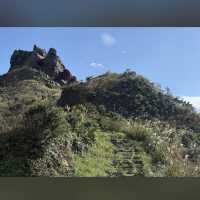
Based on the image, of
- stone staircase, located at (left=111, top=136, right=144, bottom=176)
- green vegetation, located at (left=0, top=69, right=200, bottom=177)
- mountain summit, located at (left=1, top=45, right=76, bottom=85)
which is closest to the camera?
green vegetation, located at (left=0, top=69, right=200, bottom=177)

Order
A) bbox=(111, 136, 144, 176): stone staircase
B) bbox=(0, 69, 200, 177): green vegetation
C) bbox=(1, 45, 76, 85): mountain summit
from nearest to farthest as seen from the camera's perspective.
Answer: bbox=(0, 69, 200, 177): green vegetation → bbox=(111, 136, 144, 176): stone staircase → bbox=(1, 45, 76, 85): mountain summit

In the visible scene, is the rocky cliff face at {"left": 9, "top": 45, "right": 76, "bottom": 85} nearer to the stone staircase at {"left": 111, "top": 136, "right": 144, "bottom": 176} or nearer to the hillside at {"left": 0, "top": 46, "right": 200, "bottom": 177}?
the hillside at {"left": 0, "top": 46, "right": 200, "bottom": 177}

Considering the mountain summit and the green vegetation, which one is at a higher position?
the mountain summit

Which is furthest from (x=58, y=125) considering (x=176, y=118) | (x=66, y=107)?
(x=176, y=118)

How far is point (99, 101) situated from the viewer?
5438 mm

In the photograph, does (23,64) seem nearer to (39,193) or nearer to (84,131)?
(84,131)

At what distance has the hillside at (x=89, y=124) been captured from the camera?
504 cm

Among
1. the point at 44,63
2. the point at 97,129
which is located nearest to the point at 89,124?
the point at 97,129

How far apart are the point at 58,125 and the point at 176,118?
1.47 m

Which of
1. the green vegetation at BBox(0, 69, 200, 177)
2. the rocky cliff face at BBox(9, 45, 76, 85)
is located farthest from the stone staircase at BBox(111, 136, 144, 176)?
the rocky cliff face at BBox(9, 45, 76, 85)

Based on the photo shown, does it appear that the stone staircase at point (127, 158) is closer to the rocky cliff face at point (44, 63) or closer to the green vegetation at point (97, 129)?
the green vegetation at point (97, 129)

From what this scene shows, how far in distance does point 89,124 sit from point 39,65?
38.6 inches

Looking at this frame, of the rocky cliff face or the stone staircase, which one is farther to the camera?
the rocky cliff face

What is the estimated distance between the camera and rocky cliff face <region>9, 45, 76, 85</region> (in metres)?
5.43
